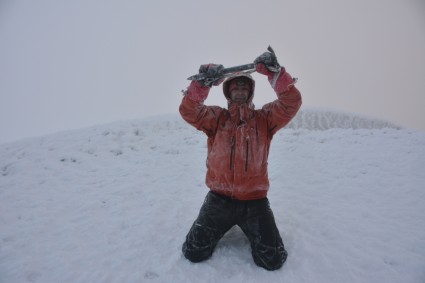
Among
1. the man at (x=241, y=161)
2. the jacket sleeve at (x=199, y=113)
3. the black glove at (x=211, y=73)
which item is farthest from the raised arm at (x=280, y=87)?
the jacket sleeve at (x=199, y=113)

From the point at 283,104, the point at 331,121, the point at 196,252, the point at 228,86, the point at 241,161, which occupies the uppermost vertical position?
→ the point at 228,86

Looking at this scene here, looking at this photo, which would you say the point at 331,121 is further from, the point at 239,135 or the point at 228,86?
the point at 239,135

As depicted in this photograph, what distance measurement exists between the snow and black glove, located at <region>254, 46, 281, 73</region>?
8.17 ft

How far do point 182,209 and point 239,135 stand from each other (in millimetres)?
2206

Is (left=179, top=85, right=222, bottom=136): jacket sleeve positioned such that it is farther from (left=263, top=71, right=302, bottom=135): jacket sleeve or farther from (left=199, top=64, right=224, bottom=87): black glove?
(left=263, top=71, right=302, bottom=135): jacket sleeve

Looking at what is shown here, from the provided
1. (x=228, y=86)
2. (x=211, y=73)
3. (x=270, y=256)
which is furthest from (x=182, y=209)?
(x=211, y=73)

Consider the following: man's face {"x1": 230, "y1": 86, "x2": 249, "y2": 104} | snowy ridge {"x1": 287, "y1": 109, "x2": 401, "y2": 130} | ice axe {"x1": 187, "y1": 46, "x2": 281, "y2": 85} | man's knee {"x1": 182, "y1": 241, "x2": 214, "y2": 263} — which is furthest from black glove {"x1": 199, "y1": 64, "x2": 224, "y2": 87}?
snowy ridge {"x1": 287, "y1": 109, "x2": 401, "y2": 130}

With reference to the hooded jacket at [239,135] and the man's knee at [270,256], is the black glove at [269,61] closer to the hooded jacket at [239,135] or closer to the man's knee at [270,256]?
the hooded jacket at [239,135]

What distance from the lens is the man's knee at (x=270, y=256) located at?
132 inches

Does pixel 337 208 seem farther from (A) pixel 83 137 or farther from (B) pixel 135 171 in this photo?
(A) pixel 83 137

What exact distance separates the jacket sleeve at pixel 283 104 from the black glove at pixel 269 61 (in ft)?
0.46

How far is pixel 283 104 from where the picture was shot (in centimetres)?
362

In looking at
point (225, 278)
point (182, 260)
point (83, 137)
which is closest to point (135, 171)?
point (83, 137)

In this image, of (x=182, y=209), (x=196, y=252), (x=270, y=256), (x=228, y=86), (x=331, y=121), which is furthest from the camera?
(x=331, y=121)
